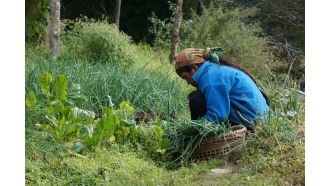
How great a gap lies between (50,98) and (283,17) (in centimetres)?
1253

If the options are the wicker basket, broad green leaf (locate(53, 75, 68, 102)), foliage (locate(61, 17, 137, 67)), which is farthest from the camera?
foliage (locate(61, 17, 137, 67))

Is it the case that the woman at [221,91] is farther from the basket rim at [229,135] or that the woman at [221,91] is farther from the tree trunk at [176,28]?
the tree trunk at [176,28]

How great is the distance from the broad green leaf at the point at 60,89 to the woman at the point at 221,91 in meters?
0.96

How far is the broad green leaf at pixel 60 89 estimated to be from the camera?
16.8ft

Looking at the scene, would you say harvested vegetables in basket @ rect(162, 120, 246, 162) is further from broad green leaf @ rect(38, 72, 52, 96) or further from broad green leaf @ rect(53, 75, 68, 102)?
broad green leaf @ rect(38, 72, 52, 96)

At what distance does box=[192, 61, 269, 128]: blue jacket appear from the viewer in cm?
483

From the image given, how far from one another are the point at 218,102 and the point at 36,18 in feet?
23.7

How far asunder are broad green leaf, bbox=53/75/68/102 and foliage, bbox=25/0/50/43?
6.11m

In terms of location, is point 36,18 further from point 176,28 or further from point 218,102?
point 218,102

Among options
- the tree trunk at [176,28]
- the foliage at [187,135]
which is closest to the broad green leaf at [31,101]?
the foliage at [187,135]

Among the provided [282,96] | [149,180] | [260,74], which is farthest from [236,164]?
[260,74]

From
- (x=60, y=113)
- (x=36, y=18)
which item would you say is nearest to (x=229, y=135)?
(x=60, y=113)

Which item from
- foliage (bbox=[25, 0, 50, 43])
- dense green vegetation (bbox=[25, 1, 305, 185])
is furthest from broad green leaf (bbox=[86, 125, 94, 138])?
foliage (bbox=[25, 0, 50, 43])
